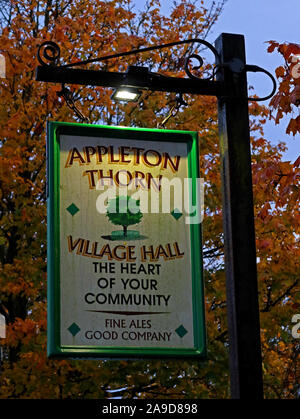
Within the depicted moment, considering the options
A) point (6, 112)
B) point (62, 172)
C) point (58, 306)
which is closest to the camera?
point (58, 306)

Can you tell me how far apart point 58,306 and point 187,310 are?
104 cm

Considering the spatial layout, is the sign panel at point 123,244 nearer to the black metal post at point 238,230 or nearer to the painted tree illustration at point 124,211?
the painted tree illustration at point 124,211

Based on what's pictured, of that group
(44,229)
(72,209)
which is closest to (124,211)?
(72,209)

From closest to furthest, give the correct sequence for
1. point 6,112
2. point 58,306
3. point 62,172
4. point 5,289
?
point 58,306 → point 62,172 → point 5,289 → point 6,112

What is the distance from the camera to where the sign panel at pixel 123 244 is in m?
5.76

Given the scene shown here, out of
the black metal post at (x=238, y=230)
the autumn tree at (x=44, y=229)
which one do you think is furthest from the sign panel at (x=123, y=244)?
the autumn tree at (x=44, y=229)

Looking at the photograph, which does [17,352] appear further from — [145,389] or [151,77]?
[151,77]

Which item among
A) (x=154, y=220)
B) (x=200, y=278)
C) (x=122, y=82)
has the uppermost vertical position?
(x=122, y=82)

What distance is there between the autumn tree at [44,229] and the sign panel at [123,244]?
5300mm

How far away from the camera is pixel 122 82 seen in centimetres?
659

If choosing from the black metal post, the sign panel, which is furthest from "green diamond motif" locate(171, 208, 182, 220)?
the black metal post

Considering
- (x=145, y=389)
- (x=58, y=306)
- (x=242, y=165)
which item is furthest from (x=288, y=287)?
(x=58, y=306)

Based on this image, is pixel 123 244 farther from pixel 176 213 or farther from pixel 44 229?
pixel 44 229

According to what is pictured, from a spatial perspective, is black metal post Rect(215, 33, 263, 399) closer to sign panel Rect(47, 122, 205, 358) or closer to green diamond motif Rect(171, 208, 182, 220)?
sign panel Rect(47, 122, 205, 358)
